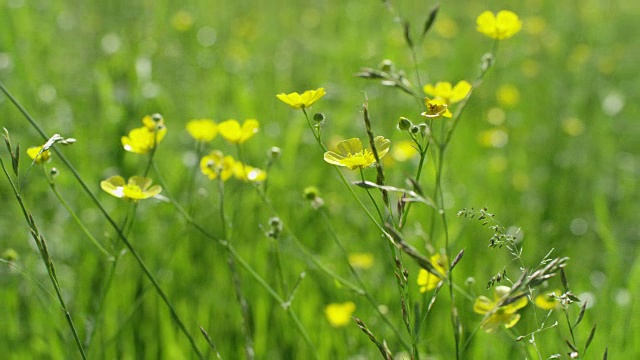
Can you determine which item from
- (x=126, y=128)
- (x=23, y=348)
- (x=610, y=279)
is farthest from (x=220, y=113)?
(x=610, y=279)

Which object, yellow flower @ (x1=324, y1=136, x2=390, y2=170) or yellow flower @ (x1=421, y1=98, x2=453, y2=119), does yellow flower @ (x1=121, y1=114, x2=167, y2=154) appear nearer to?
yellow flower @ (x1=324, y1=136, x2=390, y2=170)

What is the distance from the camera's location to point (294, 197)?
2.27m

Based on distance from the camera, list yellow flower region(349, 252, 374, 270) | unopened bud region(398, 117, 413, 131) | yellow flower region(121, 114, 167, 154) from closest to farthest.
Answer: unopened bud region(398, 117, 413, 131) < yellow flower region(121, 114, 167, 154) < yellow flower region(349, 252, 374, 270)

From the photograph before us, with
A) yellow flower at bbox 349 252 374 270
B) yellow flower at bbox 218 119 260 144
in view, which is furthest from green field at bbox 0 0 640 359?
yellow flower at bbox 218 119 260 144

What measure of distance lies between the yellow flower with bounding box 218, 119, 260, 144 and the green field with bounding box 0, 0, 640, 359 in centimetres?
12

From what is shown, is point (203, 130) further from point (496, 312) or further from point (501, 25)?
point (496, 312)

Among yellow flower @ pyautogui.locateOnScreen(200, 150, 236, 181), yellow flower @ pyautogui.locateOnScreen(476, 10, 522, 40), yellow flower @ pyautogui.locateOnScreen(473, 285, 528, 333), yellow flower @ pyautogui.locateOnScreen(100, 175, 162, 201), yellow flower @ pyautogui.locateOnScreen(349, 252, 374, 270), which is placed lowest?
yellow flower @ pyautogui.locateOnScreen(349, 252, 374, 270)

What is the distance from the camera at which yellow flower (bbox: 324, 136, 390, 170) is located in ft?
3.41

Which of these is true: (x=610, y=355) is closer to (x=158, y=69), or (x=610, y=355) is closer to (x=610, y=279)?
(x=610, y=279)

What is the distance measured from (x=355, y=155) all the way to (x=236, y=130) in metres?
0.40

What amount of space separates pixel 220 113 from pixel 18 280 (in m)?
1.14

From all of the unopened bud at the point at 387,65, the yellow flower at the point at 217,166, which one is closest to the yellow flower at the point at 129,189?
the yellow flower at the point at 217,166

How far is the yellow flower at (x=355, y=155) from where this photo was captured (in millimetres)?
1039

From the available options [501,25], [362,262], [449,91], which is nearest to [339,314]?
[362,262]
